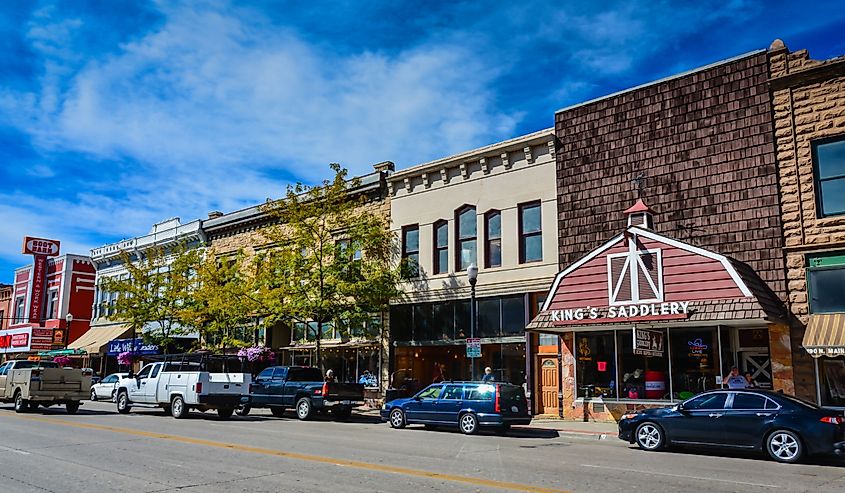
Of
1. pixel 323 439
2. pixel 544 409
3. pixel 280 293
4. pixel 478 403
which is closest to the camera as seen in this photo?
pixel 323 439

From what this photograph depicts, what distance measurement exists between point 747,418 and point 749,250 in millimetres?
6803

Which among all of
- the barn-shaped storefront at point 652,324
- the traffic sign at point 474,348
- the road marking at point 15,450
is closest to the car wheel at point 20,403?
the road marking at point 15,450

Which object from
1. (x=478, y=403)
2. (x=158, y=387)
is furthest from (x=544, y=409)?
(x=158, y=387)

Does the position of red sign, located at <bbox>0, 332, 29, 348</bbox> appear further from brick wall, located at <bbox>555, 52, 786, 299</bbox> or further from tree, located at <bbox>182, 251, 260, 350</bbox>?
brick wall, located at <bbox>555, 52, 786, 299</bbox>

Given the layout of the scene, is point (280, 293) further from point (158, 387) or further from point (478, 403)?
point (478, 403)

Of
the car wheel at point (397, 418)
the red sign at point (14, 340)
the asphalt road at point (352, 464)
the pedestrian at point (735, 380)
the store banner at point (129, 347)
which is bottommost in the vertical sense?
the asphalt road at point (352, 464)

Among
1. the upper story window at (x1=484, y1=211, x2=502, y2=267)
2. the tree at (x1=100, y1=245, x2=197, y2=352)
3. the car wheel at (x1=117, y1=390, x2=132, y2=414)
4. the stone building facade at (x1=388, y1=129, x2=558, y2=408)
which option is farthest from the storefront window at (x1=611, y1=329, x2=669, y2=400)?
the tree at (x1=100, y1=245, x2=197, y2=352)

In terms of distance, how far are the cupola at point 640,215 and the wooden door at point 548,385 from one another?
5053mm

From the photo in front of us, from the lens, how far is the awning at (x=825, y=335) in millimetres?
16281

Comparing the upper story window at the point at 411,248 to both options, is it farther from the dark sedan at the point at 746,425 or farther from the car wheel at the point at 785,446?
the car wheel at the point at 785,446

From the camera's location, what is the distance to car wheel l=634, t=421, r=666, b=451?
14.7 metres

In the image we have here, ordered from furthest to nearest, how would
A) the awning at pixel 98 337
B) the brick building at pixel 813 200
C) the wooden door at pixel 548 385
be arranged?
the awning at pixel 98 337, the wooden door at pixel 548 385, the brick building at pixel 813 200

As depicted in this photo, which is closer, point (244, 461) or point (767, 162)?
point (244, 461)

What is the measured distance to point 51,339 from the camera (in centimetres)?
4750
